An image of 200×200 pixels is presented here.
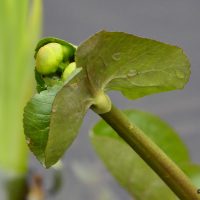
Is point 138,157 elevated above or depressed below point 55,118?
below

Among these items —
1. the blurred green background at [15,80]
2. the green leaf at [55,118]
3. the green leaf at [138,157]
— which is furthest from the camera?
the blurred green background at [15,80]

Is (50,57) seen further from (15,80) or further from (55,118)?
(15,80)

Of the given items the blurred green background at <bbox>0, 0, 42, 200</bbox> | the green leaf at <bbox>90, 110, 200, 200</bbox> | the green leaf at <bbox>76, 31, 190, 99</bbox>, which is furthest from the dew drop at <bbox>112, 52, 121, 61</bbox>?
the blurred green background at <bbox>0, 0, 42, 200</bbox>

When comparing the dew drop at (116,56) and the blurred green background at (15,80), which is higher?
the dew drop at (116,56)

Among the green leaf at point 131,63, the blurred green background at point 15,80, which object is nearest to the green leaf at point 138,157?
the green leaf at point 131,63

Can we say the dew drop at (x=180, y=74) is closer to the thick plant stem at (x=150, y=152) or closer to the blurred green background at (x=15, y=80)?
the thick plant stem at (x=150, y=152)

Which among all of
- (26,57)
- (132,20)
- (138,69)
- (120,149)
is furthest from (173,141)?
(132,20)

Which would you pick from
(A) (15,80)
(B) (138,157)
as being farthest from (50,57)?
(A) (15,80)
